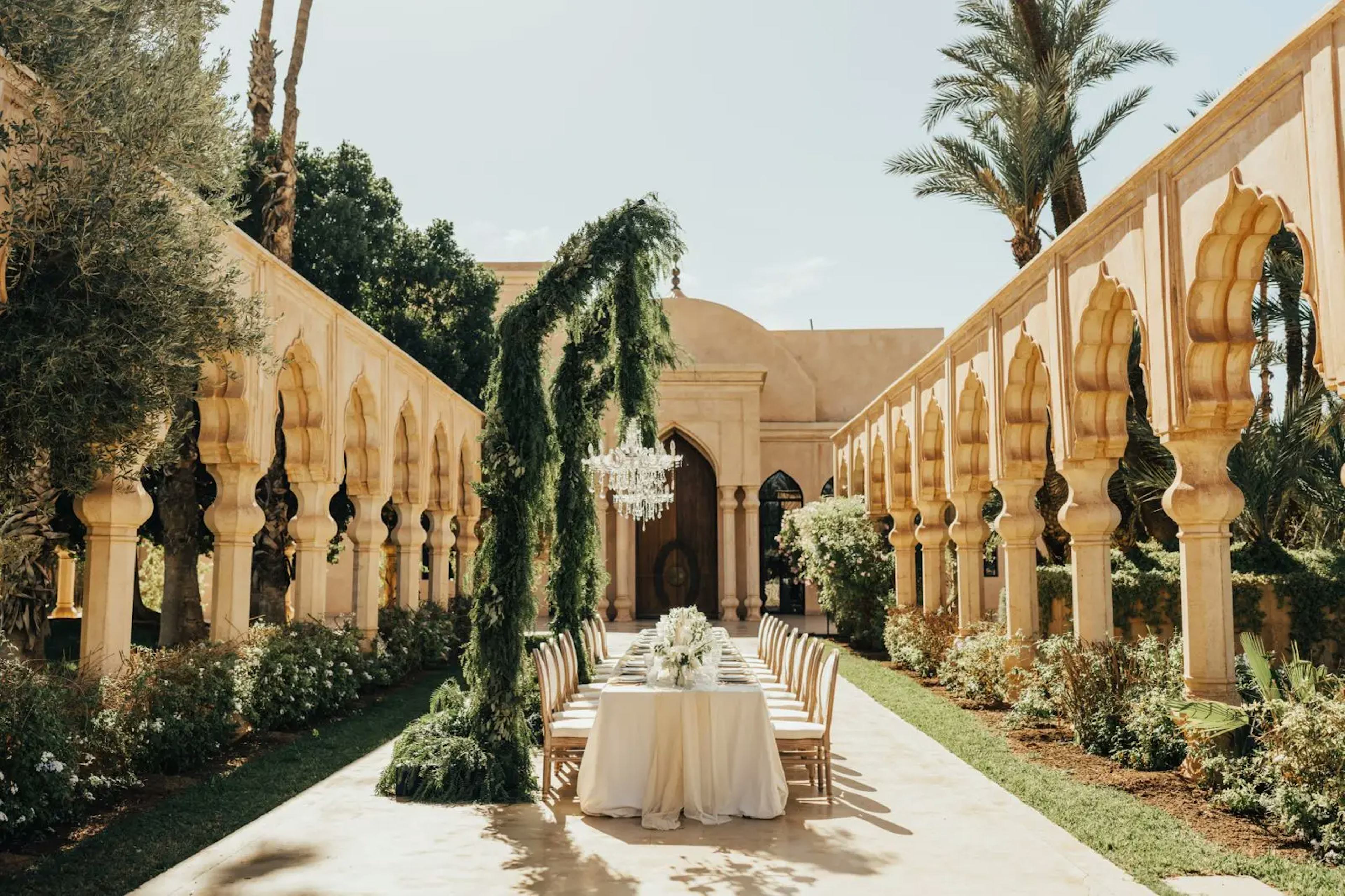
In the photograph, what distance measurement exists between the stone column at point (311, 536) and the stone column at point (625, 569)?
13.2 meters

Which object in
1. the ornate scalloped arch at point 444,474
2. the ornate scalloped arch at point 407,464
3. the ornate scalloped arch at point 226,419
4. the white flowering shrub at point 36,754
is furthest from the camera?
the ornate scalloped arch at point 444,474

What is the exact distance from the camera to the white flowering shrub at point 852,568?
67.1 ft

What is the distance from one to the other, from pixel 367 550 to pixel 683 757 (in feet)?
30.1

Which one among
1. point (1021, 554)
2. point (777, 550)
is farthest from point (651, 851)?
point (777, 550)

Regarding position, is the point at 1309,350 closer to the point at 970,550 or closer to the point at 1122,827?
the point at 970,550

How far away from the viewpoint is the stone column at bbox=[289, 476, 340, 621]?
13.7 m

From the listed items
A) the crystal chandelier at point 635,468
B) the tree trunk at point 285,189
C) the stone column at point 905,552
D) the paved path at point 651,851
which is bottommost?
the paved path at point 651,851

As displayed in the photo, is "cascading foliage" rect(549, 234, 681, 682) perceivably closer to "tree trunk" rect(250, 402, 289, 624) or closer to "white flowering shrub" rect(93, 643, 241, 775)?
"white flowering shrub" rect(93, 643, 241, 775)

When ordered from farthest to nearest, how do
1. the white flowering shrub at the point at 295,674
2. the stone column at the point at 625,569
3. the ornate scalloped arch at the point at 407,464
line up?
the stone column at the point at 625,569
the ornate scalloped arch at the point at 407,464
the white flowering shrub at the point at 295,674

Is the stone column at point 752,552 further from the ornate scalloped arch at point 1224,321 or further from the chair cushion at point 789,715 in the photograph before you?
the ornate scalloped arch at point 1224,321

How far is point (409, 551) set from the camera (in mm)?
18750

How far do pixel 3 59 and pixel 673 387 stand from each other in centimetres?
2093

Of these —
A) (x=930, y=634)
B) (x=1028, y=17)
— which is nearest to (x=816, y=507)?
(x=930, y=634)

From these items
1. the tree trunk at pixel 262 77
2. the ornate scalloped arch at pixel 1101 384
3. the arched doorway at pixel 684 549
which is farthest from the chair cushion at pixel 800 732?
the arched doorway at pixel 684 549
